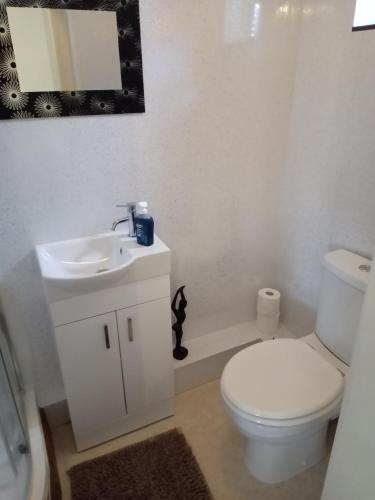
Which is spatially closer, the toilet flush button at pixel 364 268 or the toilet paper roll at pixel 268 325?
the toilet flush button at pixel 364 268

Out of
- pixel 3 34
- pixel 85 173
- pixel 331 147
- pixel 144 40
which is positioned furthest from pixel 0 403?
pixel 331 147

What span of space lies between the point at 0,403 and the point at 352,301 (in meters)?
1.42

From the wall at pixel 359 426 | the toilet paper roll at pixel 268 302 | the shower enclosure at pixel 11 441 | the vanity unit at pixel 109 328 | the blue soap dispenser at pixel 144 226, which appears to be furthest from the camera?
the toilet paper roll at pixel 268 302

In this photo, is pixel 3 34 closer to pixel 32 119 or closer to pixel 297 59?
pixel 32 119

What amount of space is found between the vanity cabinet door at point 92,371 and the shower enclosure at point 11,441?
0.68 feet

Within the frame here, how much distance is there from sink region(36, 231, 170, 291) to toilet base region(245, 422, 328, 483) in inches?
32.2

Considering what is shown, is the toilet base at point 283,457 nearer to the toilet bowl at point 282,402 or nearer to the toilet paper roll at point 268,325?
the toilet bowl at point 282,402

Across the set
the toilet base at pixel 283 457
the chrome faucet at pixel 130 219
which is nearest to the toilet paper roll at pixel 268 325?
the toilet base at pixel 283 457

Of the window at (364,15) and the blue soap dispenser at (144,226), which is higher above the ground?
the window at (364,15)

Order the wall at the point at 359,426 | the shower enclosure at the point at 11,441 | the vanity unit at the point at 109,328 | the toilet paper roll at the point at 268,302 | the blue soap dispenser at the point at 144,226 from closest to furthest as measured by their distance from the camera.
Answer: the wall at the point at 359,426 < the shower enclosure at the point at 11,441 < the vanity unit at the point at 109,328 < the blue soap dispenser at the point at 144,226 < the toilet paper roll at the point at 268,302

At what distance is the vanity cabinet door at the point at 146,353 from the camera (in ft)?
4.87

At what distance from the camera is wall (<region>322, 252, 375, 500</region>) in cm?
70

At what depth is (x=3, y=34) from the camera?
47.6 inches

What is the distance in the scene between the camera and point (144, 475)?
151 cm
